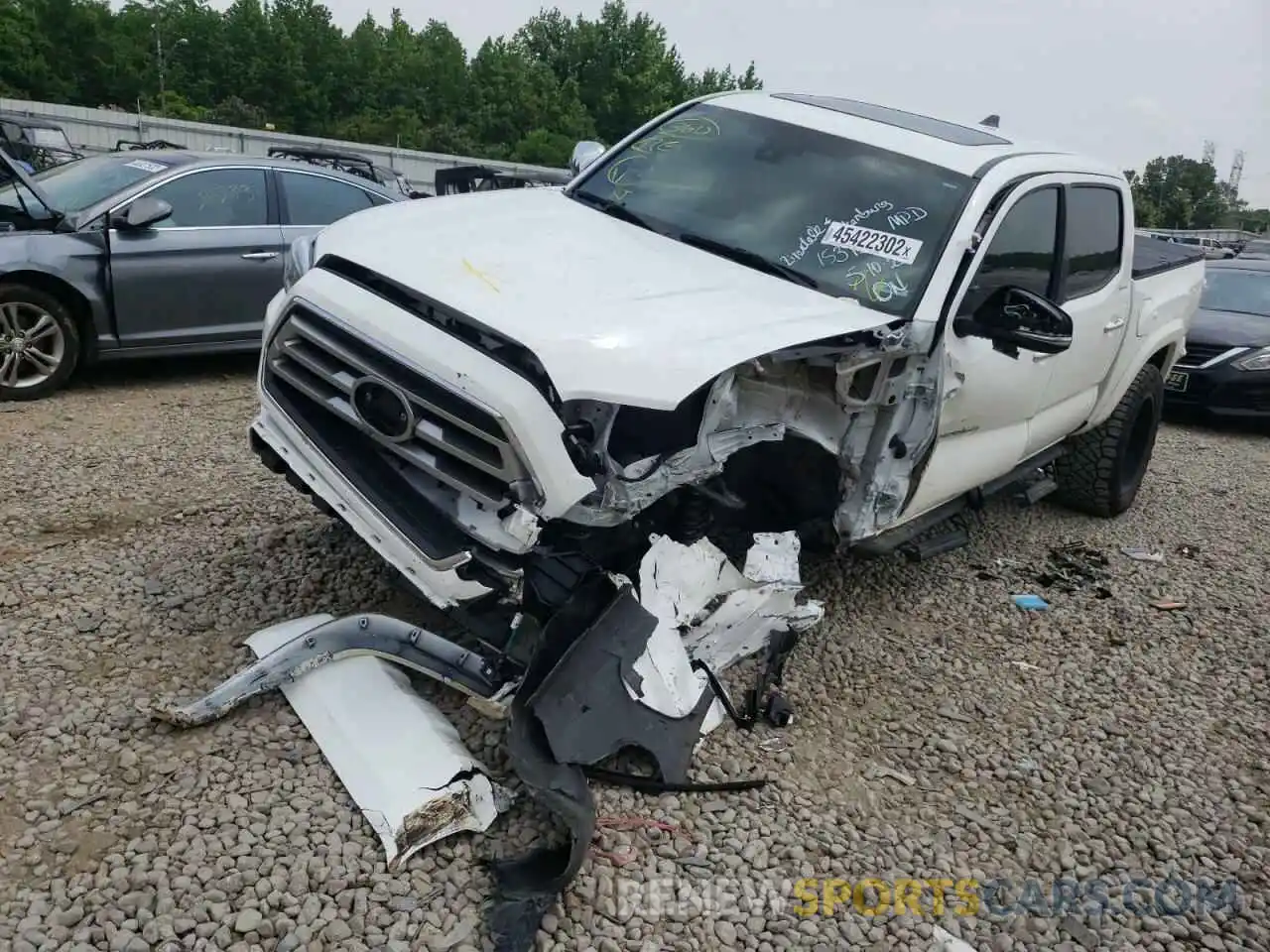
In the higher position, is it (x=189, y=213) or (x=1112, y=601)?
(x=189, y=213)

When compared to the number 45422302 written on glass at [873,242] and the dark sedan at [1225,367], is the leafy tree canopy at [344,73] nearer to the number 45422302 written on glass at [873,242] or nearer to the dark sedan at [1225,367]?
the dark sedan at [1225,367]

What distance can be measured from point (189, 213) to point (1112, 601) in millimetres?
5883

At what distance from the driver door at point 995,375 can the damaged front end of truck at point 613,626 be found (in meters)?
0.21

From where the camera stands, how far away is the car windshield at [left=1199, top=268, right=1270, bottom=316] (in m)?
9.78

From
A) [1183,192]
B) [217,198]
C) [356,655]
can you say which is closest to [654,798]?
[356,655]

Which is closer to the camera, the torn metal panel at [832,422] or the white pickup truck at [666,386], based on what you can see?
the white pickup truck at [666,386]

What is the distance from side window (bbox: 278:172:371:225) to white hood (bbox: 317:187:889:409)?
3318 mm

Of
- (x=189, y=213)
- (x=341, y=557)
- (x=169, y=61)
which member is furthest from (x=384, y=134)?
(x=341, y=557)

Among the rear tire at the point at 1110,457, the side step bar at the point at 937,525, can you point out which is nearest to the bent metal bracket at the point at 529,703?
the side step bar at the point at 937,525

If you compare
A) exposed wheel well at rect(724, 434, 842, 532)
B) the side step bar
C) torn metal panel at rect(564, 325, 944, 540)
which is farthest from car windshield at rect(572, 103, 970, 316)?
the side step bar

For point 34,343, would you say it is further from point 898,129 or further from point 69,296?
point 898,129

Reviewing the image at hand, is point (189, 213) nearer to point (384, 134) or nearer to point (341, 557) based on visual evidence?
point (341, 557)

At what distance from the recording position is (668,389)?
103 inches

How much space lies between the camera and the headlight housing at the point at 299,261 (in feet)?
11.4
